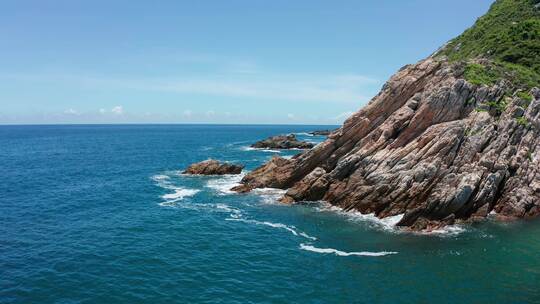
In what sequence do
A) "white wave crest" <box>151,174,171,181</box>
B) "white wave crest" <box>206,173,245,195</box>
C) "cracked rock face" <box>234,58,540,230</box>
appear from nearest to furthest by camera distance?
"cracked rock face" <box>234,58,540,230</box>
"white wave crest" <box>206,173,245,195</box>
"white wave crest" <box>151,174,171,181</box>

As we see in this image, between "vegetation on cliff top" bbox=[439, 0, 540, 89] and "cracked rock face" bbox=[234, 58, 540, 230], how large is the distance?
3.95 meters

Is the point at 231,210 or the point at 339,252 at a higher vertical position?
the point at 231,210

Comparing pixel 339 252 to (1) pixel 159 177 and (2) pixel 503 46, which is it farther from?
(2) pixel 503 46

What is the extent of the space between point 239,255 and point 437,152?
3336 centimetres

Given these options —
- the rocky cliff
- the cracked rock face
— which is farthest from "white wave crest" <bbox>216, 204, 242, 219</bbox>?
the cracked rock face

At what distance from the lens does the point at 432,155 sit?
6228 centimetres

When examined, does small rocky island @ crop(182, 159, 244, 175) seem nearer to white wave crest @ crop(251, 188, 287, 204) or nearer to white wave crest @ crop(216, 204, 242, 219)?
white wave crest @ crop(251, 188, 287, 204)

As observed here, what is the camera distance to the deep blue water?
38094 mm

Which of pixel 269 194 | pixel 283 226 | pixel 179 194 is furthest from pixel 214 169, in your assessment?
pixel 283 226

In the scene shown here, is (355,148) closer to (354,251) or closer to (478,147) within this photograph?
(478,147)

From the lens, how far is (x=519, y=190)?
62.3 metres

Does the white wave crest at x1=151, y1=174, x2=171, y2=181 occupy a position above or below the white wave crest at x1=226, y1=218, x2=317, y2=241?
above

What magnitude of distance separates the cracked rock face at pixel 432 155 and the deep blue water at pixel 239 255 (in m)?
3.96

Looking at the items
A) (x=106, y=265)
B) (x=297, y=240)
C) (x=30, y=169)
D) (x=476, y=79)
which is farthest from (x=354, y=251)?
(x=30, y=169)
